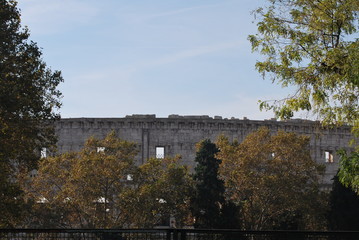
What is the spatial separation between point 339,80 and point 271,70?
2437mm

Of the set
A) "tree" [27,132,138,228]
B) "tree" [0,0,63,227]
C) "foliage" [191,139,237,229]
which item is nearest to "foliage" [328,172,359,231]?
"foliage" [191,139,237,229]

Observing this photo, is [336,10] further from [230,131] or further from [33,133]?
[230,131]

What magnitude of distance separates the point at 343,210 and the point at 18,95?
26.9 m

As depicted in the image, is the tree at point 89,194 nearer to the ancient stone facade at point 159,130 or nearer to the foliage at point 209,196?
the foliage at point 209,196

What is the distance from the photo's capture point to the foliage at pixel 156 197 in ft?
137

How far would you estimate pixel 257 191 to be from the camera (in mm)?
46656

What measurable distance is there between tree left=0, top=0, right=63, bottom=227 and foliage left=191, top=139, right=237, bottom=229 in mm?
17794

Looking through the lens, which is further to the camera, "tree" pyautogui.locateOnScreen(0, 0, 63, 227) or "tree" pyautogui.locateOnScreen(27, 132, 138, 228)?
"tree" pyautogui.locateOnScreen(27, 132, 138, 228)

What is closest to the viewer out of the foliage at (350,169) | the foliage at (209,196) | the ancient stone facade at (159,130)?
the foliage at (350,169)

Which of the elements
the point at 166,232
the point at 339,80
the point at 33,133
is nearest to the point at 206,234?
the point at 166,232

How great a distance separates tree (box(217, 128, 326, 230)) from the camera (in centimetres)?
4572

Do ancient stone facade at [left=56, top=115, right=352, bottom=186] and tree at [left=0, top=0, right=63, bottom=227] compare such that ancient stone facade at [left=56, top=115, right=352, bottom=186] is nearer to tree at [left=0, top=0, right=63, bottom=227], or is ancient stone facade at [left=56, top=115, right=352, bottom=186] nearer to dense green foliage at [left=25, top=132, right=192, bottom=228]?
dense green foliage at [left=25, top=132, right=192, bottom=228]

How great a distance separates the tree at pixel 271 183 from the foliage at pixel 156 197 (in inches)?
154

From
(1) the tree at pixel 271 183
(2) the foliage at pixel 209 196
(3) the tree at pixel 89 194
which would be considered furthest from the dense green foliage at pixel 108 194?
(1) the tree at pixel 271 183
